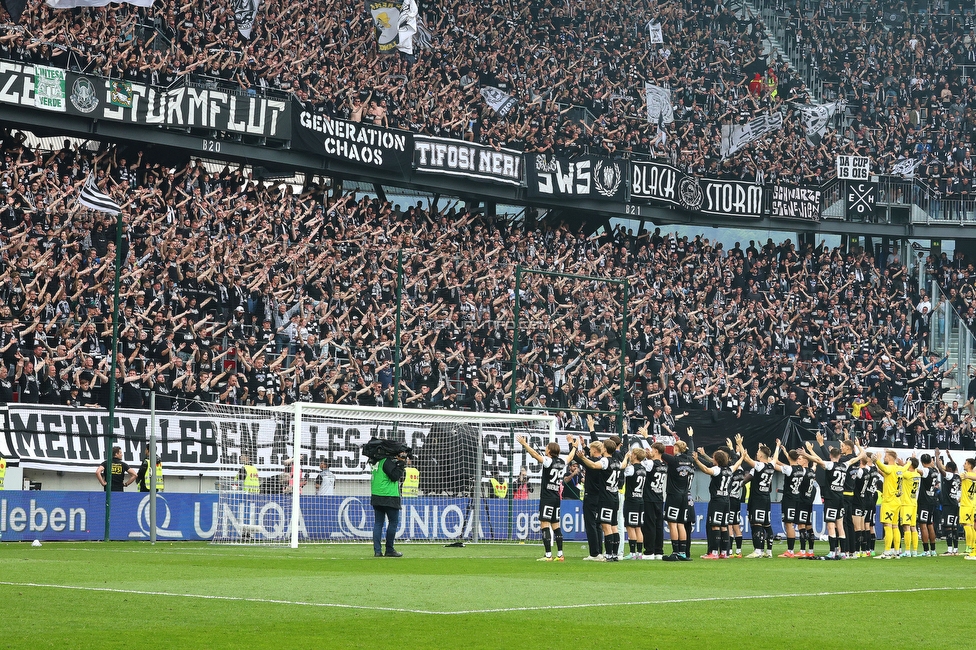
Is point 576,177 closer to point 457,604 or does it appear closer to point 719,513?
point 719,513

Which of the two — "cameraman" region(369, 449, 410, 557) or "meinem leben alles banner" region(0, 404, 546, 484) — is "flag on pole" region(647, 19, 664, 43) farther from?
"cameraman" region(369, 449, 410, 557)

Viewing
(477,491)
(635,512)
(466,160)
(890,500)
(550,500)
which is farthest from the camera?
(466,160)

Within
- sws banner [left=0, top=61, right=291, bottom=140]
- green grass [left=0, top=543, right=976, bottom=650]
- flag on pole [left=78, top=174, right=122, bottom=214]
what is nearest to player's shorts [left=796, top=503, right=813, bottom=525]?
green grass [left=0, top=543, right=976, bottom=650]

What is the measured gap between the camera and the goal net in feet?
84.7

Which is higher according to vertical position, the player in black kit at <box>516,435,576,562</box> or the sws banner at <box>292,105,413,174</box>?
the sws banner at <box>292,105,413,174</box>

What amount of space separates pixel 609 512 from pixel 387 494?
363cm

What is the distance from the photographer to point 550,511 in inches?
866

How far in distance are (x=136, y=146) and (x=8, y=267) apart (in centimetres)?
712

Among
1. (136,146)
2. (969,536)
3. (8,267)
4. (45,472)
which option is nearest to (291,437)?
(45,472)

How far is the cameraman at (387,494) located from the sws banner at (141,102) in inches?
583

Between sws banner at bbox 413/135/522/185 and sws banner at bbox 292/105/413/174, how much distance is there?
0.48m

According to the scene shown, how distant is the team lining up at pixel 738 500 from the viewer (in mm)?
21844

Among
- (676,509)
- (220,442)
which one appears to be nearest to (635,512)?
(676,509)

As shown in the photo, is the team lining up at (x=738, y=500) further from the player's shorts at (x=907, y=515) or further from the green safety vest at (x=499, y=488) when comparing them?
the green safety vest at (x=499, y=488)
